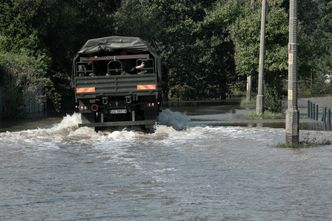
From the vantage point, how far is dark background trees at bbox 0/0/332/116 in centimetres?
3881

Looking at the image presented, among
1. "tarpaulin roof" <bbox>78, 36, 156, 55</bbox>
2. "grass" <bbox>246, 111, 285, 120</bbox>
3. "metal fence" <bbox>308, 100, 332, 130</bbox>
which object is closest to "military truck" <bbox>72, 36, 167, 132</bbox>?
"tarpaulin roof" <bbox>78, 36, 156, 55</bbox>

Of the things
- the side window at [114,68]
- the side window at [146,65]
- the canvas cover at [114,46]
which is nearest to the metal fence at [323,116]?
the side window at [146,65]

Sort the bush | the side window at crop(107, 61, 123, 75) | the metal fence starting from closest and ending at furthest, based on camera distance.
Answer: the side window at crop(107, 61, 123, 75) → the metal fence → the bush

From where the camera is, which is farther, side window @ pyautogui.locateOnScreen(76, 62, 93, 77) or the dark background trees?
the dark background trees

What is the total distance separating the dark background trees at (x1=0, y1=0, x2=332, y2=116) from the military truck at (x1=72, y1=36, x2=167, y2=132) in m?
11.8

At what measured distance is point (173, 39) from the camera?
6638 cm

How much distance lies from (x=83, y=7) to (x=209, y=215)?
44.3 metres

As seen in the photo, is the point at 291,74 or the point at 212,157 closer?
the point at 212,157

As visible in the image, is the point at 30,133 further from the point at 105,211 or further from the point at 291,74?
the point at 105,211

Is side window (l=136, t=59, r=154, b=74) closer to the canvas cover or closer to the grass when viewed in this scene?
the canvas cover

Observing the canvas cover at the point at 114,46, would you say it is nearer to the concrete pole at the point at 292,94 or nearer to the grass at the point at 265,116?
the concrete pole at the point at 292,94

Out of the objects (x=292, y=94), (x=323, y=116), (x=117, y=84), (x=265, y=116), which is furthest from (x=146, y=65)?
(x=323, y=116)

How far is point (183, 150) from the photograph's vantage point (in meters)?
20.3

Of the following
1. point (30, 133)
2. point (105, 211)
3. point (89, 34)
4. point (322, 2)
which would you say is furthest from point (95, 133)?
point (322, 2)
